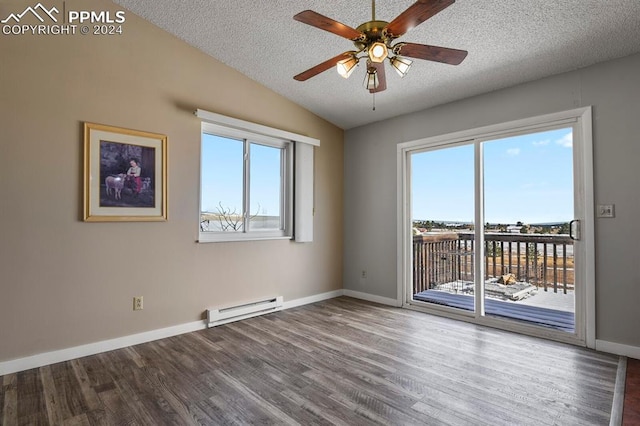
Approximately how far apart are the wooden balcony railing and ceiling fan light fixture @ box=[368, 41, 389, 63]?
103 inches

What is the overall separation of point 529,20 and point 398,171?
7.32ft

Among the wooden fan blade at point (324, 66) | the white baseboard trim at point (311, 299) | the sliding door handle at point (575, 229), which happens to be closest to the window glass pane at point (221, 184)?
the white baseboard trim at point (311, 299)

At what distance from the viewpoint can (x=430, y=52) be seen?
2.16 m

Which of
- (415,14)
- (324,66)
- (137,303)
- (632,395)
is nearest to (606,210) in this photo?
(632,395)

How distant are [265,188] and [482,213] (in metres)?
2.64

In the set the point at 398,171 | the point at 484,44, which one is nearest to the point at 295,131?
the point at 398,171

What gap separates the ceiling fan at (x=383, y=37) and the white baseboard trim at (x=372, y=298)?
309cm

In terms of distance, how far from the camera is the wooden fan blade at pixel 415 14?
171 centimetres

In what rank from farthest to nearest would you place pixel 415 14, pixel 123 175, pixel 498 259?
pixel 498 259 < pixel 123 175 < pixel 415 14

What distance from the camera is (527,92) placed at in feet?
11.3

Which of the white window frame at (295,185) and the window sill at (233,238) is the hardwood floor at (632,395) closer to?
the white window frame at (295,185)

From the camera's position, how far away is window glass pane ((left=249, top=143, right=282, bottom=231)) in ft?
13.9

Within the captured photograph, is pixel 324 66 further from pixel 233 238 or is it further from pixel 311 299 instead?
pixel 311 299

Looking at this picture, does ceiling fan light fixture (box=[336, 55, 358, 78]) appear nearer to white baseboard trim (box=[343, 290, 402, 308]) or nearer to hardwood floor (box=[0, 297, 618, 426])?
hardwood floor (box=[0, 297, 618, 426])
